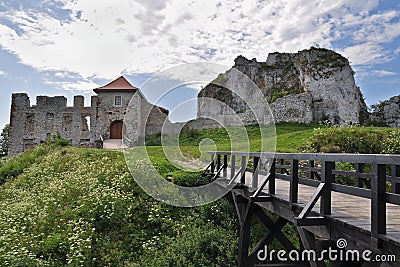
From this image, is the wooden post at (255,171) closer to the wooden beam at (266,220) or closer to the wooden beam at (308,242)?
the wooden beam at (266,220)

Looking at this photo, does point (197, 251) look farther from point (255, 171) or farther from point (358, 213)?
point (358, 213)

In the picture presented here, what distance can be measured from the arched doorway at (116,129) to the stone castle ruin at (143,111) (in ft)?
0.24

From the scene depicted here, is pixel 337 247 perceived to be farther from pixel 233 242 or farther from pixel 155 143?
pixel 155 143

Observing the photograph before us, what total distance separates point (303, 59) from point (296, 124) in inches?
266

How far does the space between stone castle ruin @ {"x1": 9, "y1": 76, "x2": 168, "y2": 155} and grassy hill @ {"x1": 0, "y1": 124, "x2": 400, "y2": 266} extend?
1398 centimetres

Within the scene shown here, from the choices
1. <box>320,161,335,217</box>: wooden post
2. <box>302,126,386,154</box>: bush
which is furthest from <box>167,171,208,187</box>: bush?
<box>320,161,335,217</box>: wooden post

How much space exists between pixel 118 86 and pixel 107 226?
19.9 meters

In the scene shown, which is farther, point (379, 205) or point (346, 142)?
point (346, 142)

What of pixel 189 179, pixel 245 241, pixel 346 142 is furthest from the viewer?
pixel 346 142

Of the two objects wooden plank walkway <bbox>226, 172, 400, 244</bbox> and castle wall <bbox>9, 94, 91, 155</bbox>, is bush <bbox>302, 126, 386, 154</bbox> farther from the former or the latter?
castle wall <bbox>9, 94, 91, 155</bbox>

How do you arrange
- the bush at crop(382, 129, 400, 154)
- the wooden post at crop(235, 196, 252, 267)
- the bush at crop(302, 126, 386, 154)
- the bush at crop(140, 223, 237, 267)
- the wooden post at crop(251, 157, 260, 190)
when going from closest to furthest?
the wooden post at crop(251, 157, 260, 190)
the wooden post at crop(235, 196, 252, 267)
the bush at crop(140, 223, 237, 267)
the bush at crop(382, 129, 400, 154)
the bush at crop(302, 126, 386, 154)

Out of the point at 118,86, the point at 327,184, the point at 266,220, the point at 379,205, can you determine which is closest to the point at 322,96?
the point at 118,86

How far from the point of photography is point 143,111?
87.7 feet

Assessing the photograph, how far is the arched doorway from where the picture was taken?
27109 mm
